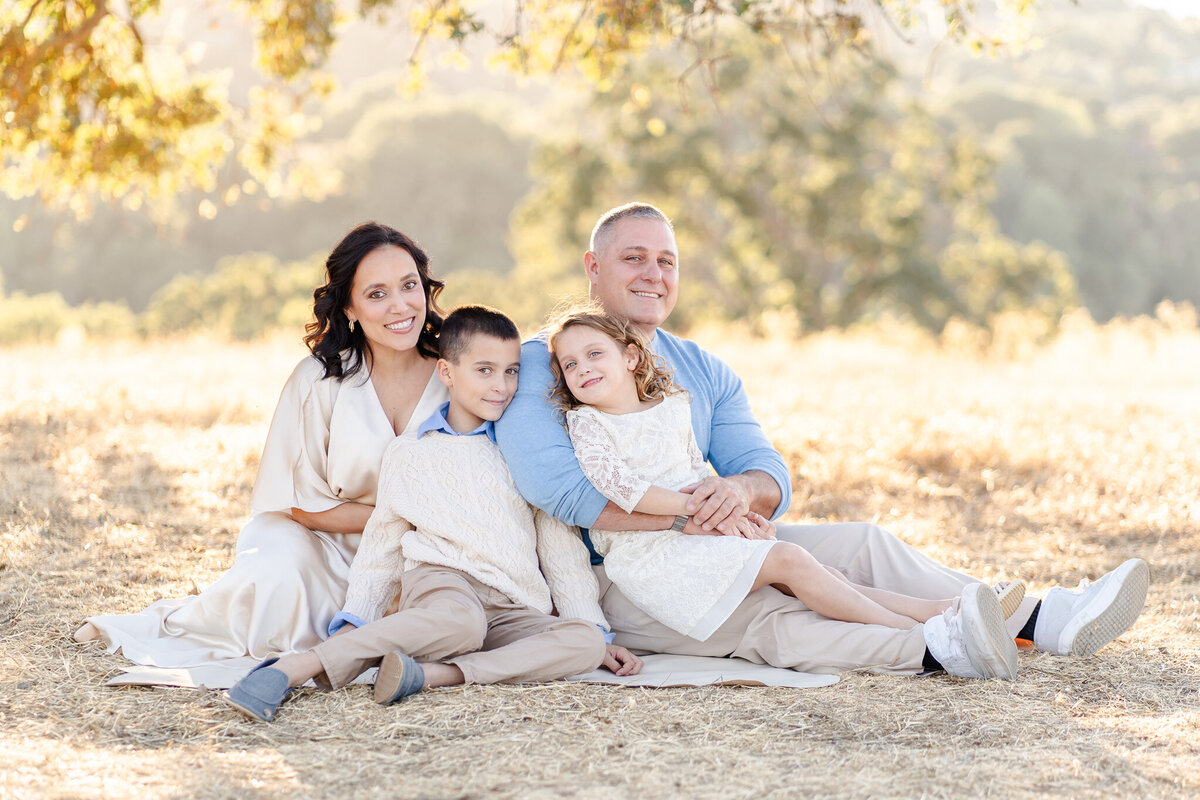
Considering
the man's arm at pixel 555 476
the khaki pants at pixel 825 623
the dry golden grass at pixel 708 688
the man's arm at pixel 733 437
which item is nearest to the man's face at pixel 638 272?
the man's arm at pixel 733 437

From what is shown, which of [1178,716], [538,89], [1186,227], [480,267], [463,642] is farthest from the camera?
[538,89]

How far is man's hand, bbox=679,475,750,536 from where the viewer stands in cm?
360

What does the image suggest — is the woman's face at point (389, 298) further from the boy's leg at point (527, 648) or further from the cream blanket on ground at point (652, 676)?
the cream blanket on ground at point (652, 676)

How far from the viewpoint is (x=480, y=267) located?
3722cm

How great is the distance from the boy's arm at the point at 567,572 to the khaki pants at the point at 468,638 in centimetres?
11

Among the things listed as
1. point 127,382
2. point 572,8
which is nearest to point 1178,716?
point 572,8

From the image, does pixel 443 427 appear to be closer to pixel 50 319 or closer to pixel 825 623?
pixel 825 623

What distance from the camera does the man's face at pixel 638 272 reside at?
13.9 feet

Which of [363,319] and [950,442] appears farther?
[950,442]

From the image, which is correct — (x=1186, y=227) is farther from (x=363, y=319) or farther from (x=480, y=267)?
(x=363, y=319)

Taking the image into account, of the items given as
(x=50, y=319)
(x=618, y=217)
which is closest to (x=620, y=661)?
(x=618, y=217)

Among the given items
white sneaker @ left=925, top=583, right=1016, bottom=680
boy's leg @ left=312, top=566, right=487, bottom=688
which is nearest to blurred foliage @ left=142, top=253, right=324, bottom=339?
boy's leg @ left=312, top=566, right=487, bottom=688

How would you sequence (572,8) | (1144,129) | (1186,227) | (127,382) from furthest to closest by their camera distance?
(1144,129) → (1186,227) → (127,382) → (572,8)

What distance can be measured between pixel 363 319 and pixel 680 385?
1170mm
